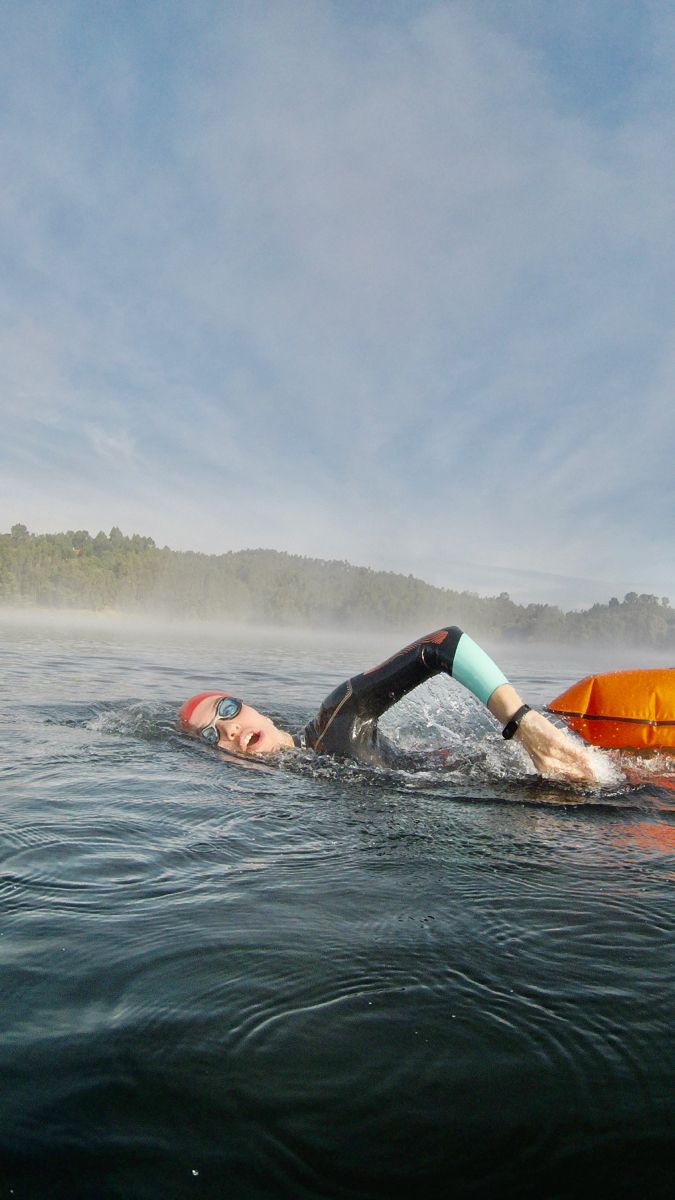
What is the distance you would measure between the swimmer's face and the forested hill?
83660 millimetres

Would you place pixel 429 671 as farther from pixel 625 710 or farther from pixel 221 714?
pixel 221 714

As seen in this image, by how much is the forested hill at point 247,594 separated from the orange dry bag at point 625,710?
274ft

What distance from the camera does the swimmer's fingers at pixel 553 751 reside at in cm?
409

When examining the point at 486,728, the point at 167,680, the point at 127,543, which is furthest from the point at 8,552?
the point at 486,728

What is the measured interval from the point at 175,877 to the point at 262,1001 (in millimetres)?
999

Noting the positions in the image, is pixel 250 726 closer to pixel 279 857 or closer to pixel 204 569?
pixel 279 857

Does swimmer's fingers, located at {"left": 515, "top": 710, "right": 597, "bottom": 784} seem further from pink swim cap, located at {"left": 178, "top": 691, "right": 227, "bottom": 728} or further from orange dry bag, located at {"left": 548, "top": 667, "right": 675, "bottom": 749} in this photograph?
pink swim cap, located at {"left": 178, "top": 691, "right": 227, "bottom": 728}

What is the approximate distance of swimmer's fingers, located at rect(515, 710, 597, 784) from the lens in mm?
4086

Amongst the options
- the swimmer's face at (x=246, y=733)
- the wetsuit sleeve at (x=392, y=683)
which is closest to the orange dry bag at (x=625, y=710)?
the wetsuit sleeve at (x=392, y=683)

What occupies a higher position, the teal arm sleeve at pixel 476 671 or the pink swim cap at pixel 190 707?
the teal arm sleeve at pixel 476 671

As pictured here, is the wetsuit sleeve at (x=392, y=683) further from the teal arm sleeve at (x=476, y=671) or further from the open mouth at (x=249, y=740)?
the open mouth at (x=249, y=740)

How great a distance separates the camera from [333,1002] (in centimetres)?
166

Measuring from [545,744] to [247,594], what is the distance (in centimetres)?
10129

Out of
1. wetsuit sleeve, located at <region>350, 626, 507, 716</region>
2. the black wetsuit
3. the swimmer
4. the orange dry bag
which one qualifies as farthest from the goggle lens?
the orange dry bag
